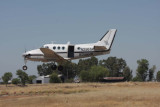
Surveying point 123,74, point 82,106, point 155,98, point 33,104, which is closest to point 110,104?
point 82,106

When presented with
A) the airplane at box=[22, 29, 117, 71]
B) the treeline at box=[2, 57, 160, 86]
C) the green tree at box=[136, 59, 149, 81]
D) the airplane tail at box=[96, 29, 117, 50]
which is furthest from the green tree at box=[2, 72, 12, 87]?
the airplane tail at box=[96, 29, 117, 50]

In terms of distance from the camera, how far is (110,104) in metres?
37.5

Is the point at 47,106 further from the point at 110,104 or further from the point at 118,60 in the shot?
the point at 118,60

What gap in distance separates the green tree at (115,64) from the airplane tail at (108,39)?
137546mm

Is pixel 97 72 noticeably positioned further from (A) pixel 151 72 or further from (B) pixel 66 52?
(B) pixel 66 52

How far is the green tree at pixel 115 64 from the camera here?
188275 mm

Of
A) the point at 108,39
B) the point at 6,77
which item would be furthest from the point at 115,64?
the point at 108,39

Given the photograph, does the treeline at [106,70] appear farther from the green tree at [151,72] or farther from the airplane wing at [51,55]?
the airplane wing at [51,55]

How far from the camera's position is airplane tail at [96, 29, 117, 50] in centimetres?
4819

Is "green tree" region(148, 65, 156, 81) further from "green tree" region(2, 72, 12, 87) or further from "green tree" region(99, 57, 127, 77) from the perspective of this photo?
"green tree" region(2, 72, 12, 87)

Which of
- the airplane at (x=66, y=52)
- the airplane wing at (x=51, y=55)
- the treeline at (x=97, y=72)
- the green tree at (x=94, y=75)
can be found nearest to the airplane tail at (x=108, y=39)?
the airplane at (x=66, y=52)

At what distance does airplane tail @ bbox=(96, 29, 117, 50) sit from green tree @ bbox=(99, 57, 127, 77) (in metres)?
138

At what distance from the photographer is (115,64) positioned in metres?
191

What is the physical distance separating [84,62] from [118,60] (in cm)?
2205
